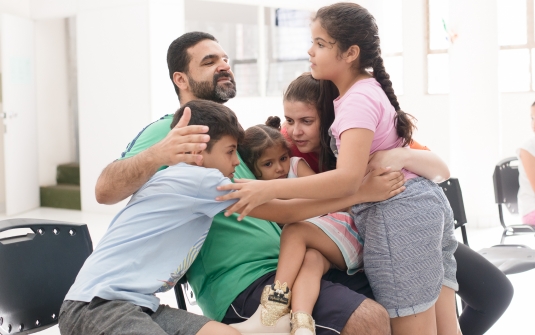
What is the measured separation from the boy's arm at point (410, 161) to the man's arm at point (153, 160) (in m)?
0.55

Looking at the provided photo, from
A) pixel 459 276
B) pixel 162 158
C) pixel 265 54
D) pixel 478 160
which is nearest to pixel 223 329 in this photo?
pixel 162 158

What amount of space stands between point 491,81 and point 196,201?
533cm

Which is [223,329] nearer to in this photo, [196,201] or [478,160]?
[196,201]

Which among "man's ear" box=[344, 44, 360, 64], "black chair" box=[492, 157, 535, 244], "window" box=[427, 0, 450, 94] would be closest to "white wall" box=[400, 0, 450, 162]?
"window" box=[427, 0, 450, 94]

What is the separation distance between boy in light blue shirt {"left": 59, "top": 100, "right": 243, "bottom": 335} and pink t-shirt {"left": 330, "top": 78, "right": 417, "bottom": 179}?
34 cm

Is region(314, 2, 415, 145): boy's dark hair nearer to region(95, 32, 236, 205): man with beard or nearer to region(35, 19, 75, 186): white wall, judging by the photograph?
region(95, 32, 236, 205): man with beard

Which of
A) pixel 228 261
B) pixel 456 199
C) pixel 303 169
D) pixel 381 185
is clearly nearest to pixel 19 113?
pixel 456 199

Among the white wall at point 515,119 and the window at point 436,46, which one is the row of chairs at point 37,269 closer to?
the white wall at point 515,119

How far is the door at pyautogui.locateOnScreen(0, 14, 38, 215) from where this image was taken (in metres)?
7.47

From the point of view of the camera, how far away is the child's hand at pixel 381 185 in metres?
1.83

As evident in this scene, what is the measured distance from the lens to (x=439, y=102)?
10.2 m

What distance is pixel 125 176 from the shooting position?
1.82 metres

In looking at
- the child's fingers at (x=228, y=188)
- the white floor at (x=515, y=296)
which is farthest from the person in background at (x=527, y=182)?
the child's fingers at (x=228, y=188)

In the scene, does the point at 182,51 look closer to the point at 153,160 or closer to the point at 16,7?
the point at 153,160
